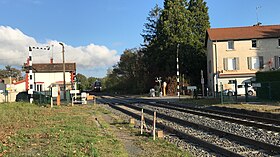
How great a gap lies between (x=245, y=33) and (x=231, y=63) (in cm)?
495

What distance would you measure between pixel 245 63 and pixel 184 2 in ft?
66.4

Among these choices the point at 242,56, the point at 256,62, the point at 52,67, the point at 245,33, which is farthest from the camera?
the point at 52,67

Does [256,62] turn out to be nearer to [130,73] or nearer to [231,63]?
[231,63]

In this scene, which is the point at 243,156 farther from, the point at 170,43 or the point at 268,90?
the point at 170,43

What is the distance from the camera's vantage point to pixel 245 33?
5028 centimetres

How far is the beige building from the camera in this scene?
159ft

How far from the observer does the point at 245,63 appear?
161 ft

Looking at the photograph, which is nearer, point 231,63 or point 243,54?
point 243,54

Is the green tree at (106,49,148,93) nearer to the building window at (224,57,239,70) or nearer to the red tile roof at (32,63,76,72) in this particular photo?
the red tile roof at (32,63,76,72)

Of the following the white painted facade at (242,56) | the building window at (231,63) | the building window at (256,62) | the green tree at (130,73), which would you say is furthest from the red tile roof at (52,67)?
the building window at (256,62)

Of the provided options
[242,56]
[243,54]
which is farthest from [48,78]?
[243,54]

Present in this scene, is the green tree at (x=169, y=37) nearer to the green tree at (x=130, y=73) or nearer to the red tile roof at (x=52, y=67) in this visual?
the green tree at (x=130, y=73)

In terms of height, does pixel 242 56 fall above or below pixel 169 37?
below

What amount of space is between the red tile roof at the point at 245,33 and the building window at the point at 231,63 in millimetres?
2978
